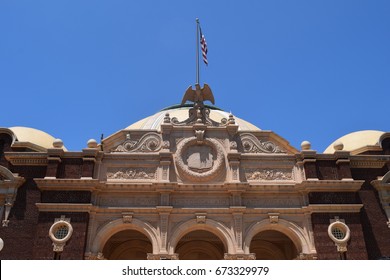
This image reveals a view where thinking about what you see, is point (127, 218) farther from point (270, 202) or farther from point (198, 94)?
point (198, 94)

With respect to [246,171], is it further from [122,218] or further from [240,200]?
[122,218]

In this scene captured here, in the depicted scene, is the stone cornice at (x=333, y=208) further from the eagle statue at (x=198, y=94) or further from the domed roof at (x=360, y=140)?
the eagle statue at (x=198, y=94)

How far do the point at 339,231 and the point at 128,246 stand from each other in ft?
45.4

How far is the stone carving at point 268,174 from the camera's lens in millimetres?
23047

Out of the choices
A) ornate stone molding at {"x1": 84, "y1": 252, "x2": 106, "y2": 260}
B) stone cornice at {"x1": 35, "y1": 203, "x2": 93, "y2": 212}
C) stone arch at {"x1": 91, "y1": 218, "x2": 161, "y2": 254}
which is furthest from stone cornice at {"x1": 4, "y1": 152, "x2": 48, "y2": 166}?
ornate stone molding at {"x1": 84, "y1": 252, "x2": 106, "y2": 260}

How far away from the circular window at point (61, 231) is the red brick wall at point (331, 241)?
512 inches

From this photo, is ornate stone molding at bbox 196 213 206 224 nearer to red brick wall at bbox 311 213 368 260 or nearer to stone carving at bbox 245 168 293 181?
stone carving at bbox 245 168 293 181

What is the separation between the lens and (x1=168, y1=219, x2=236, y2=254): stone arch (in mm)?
20938

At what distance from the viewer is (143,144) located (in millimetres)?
23844

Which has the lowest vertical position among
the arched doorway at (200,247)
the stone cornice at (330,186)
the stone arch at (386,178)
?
the arched doorway at (200,247)

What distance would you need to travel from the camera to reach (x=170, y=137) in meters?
24.0

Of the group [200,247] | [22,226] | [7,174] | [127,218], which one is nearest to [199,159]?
[127,218]

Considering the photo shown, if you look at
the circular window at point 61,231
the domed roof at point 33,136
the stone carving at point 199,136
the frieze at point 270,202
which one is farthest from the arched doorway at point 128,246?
the domed roof at point 33,136

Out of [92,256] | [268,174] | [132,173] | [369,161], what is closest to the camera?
[92,256]
